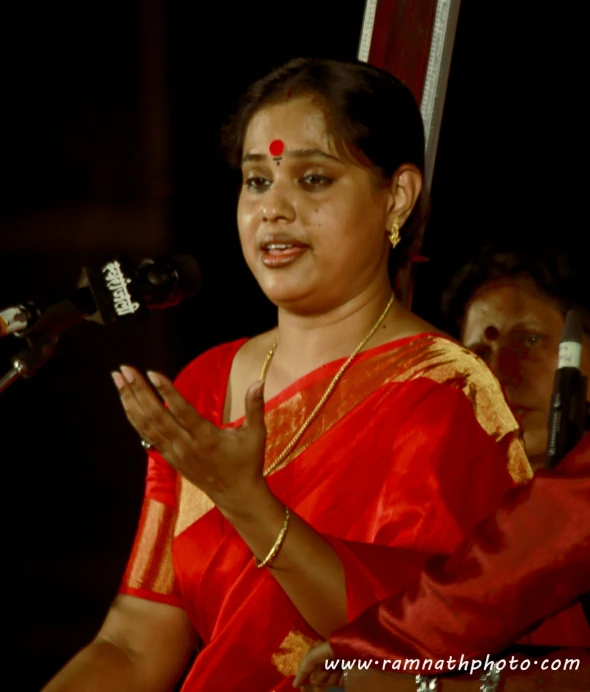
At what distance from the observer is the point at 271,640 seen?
1.63 metres

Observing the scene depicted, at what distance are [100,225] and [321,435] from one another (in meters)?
1.52

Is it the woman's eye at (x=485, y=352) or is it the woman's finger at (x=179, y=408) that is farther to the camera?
the woman's eye at (x=485, y=352)

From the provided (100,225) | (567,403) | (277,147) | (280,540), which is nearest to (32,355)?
(280,540)

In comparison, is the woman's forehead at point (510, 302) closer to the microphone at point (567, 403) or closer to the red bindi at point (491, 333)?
the red bindi at point (491, 333)

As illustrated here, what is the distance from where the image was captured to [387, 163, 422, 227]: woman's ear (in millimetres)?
1726

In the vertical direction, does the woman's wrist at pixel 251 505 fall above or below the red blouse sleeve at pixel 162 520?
above

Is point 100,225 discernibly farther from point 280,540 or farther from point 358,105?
point 280,540

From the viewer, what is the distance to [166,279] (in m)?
1.51

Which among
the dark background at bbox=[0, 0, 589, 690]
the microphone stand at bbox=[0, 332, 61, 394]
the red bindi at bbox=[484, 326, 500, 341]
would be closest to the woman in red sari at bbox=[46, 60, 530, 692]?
the microphone stand at bbox=[0, 332, 61, 394]

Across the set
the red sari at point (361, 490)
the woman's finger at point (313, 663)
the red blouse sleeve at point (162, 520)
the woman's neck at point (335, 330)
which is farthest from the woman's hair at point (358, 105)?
the woman's finger at point (313, 663)

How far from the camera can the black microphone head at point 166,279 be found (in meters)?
1.49

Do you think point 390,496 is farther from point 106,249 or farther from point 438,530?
point 106,249

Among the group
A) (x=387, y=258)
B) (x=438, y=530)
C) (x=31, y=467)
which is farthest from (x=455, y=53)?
(x=31, y=467)

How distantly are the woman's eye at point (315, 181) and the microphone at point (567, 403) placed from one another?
1.45ft
